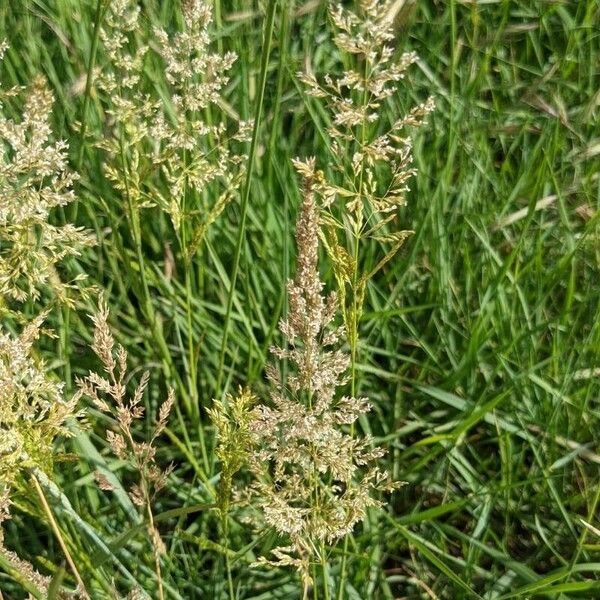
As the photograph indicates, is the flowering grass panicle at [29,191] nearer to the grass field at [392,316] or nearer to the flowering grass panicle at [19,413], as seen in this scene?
the flowering grass panicle at [19,413]

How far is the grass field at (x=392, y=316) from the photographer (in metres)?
1.83

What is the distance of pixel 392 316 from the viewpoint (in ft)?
7.15

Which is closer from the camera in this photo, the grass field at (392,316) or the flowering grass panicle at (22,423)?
the flowering grass panicle at (22,423)

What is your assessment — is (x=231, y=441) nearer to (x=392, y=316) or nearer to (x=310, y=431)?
(x=310, y=431)

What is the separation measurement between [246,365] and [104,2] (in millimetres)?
975

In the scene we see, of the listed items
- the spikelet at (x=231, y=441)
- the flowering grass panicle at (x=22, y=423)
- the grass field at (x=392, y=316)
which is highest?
the flowering grass panicle at (x=22, y=423)

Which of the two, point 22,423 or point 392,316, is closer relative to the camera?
point 22,423

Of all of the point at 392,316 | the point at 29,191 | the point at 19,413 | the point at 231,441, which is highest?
the point at 29,191

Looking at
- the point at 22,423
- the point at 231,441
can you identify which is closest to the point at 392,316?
the point at 231,441

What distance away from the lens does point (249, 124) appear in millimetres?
1685

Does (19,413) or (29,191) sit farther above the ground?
(29,191)

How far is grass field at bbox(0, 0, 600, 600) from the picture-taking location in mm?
1834

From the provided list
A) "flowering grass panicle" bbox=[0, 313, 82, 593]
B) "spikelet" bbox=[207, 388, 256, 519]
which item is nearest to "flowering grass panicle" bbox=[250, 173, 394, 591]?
"spikelet" bbox=[207, 388, 256, 519]

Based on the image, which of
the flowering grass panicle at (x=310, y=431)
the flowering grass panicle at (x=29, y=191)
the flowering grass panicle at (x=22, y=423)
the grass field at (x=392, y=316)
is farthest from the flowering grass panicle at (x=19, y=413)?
the grass field at (x=392, y=316)
